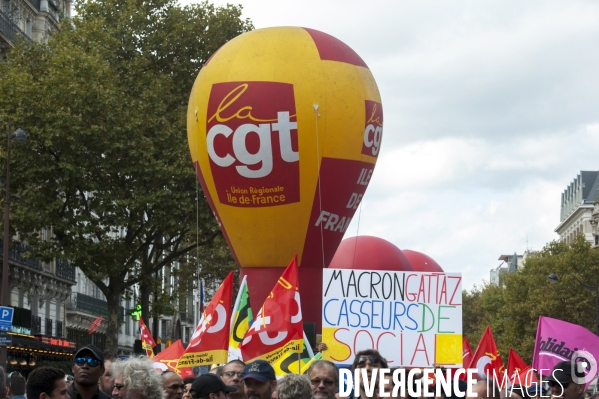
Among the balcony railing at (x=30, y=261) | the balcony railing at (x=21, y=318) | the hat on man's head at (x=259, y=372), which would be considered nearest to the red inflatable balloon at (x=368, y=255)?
the balcony railing at (x=30, y=261)

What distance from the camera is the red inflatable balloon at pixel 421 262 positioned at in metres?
42.1

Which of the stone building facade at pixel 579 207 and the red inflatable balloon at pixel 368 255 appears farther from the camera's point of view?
the stone building facade at pixel 579 207

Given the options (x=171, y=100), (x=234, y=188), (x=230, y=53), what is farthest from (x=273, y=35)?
(x=171, y=100)

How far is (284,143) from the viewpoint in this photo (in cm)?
2281

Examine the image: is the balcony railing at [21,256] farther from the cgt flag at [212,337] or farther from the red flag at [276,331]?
the red flag at [276,331]

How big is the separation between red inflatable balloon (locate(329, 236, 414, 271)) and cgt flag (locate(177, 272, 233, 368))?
56.8ft

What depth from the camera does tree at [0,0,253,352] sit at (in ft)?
119

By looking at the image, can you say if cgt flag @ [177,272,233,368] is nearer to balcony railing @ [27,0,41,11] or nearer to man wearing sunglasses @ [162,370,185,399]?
man wearing sunglasses @ [162,370,185,399]

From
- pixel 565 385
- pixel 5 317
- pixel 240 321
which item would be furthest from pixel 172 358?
pixel 5 317

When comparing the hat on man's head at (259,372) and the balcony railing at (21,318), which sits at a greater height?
the balcony railing at (21,318)

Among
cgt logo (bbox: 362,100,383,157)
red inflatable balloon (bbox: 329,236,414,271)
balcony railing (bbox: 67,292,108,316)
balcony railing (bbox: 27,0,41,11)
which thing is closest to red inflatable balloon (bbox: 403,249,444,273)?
red inflatable balloon (bbox: 329,236,414,271)

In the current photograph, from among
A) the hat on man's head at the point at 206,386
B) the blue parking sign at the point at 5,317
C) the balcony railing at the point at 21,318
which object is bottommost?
the hat on man's head at the point at 206,386

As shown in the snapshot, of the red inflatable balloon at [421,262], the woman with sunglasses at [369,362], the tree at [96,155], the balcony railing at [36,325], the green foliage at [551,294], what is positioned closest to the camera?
the woman with sunglasses at [369,362]

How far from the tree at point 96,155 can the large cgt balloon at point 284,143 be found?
13023 millimetres
